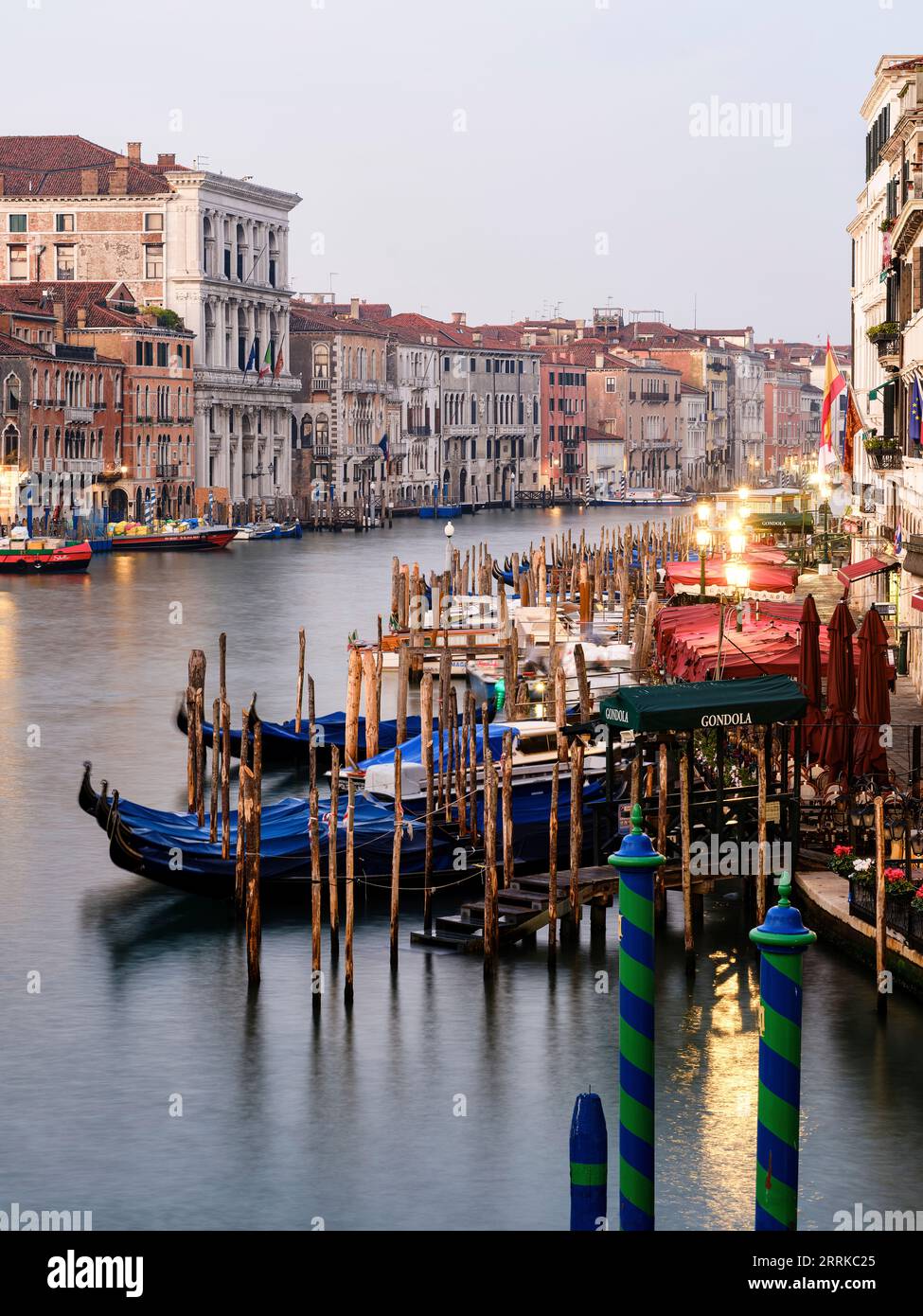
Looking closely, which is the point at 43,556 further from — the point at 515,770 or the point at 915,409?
the point at 515,770

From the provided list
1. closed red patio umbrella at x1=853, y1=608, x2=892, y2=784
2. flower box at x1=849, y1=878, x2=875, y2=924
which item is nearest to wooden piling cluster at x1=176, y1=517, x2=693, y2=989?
flower box at x1=849, y1=878, x2=875, y2=924

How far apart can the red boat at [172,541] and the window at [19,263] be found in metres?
12.6

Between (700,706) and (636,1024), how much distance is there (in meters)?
5.80

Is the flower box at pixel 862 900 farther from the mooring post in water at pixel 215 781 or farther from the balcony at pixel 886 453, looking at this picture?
the balcony at pixel 886 453

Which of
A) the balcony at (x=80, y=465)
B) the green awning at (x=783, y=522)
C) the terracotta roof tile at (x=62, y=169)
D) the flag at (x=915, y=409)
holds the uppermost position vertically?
the terracotta roof tile at (x=62, y=169)

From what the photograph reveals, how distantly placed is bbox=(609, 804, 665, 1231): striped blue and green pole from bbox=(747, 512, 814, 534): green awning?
3378 centimetres

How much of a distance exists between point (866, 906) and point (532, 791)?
156 inches

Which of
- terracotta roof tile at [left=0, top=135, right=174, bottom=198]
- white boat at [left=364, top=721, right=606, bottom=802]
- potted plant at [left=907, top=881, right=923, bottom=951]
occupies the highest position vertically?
terracotta roof tile at [left=0, top=135, right=174, bottom=198]

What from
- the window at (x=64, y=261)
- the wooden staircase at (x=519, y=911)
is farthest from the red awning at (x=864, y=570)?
the window at (x=64, y=261)

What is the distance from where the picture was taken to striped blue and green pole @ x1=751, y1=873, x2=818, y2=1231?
7766 millimetres

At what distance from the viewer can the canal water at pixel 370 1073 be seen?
36.8ft

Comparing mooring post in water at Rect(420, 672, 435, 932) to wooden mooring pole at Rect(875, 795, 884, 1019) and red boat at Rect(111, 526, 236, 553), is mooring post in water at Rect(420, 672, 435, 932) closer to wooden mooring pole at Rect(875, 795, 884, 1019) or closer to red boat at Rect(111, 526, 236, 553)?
wooden mooring pole at Rect(875, 795, 884, 1019)

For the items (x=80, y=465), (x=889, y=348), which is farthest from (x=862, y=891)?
(x=80, y=465)

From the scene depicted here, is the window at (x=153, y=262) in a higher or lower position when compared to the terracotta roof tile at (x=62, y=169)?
lower
